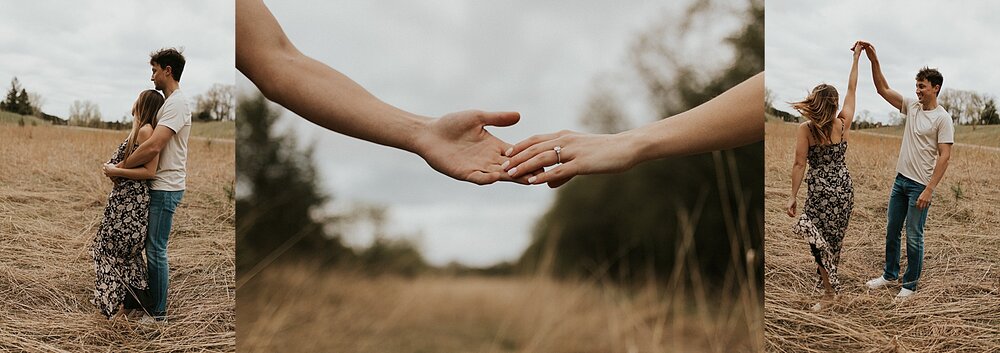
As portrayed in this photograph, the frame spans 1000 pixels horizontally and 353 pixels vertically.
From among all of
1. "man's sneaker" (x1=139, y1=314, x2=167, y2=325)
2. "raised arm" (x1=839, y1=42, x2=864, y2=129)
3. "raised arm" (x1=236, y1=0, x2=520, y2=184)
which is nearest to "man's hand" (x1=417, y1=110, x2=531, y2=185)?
"raised arm" (x1=236, y1=0, x2=520, y2=184)

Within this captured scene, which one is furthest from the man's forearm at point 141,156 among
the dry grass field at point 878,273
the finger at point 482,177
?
the dry grass field at point 878,273

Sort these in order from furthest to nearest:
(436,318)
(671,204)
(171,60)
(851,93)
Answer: (671,204) → (436,318) → (851,93) → (171,60)

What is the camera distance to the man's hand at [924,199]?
2.89 metres

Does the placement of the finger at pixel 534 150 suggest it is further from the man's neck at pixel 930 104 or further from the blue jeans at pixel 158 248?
the man's neck at pixel 930 104

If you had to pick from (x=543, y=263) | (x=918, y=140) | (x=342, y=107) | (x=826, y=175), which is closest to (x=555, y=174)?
(x=543, y=263)

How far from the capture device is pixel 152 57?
9.19 feet

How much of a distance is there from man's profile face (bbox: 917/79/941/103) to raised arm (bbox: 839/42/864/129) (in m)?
0.24

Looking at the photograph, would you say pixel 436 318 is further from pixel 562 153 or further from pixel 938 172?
pixel 938 172

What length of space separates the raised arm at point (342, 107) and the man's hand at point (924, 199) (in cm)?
151

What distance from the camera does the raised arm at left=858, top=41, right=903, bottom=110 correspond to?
2900mm

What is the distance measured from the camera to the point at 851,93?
2.89 m

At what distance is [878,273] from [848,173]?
0.38 m

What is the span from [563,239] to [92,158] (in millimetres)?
1777

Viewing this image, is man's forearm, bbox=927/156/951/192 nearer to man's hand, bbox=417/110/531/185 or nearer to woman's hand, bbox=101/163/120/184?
man's hand, bbox=417/110/531/185
